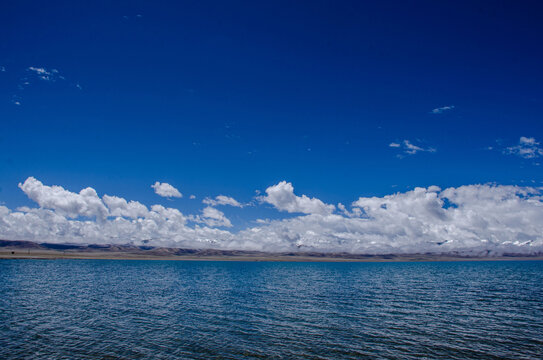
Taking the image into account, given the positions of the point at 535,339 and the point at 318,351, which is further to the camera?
the point at 535,339

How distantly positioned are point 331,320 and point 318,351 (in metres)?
13.4

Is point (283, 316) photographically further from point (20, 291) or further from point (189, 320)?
point (20, 291)

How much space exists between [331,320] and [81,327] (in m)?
30.9

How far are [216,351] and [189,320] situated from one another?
45.4 ft

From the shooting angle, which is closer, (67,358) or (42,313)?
(67,358)

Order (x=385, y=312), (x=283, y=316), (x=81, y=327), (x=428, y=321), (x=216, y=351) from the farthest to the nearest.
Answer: (x=385, y=312) → (x=283, y=316) → (x=428, y=321) → (x=81, y=327) → (x=216, y=351)

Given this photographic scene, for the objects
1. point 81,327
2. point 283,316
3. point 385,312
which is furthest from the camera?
point 385,312

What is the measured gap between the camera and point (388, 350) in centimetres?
2958

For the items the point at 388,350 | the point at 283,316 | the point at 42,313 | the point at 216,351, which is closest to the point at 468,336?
the point at 388,350

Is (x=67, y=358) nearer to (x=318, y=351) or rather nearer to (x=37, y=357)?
(x=37, y=357)

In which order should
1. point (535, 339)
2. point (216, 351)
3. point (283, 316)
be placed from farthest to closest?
1. point (283, 316)
2. point (535, 339)
3. point (216, 351)

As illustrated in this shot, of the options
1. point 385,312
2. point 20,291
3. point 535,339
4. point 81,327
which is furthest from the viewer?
point 20,291

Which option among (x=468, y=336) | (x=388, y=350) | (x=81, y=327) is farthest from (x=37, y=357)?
(x=468, y=336)

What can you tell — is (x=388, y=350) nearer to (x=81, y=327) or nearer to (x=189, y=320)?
(x=189, y=320)
